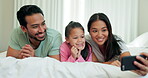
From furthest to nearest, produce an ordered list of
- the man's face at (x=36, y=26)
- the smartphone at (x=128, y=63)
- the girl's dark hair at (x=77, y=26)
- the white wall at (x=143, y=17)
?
1. the white wall at (x=143, y=17)
2. the girl's dark hair at (x=77, y=26)
3. the man's face at (x=36, y=26)
4. the smartphone at (x=128, y=63)

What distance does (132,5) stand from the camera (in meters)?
2.52

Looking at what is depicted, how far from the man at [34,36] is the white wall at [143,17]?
171cm

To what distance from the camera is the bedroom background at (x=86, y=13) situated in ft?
8.26

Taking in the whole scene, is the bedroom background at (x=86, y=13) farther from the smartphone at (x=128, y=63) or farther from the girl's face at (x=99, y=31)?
the smartphone at (x=128, y=63)

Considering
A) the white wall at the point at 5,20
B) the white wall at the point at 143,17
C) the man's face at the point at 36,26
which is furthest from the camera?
the white wall at the point at 5,20

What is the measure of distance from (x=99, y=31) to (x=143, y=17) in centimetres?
161

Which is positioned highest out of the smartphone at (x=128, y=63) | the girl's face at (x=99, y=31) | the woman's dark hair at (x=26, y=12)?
the woman's dark hair at (x=26, y=12)

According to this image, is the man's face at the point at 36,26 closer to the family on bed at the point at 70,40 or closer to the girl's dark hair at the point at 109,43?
the family on bed at the point at 70,40

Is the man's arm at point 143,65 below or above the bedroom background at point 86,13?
below

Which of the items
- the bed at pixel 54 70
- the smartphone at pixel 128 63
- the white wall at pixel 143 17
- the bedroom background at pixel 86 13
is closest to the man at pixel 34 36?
the bed at pixel 54 70

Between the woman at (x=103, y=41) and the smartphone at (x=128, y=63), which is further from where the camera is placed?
the woman at (x=103, y=41)

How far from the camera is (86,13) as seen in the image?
2.66m

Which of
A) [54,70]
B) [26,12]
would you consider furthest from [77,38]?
[54,70]

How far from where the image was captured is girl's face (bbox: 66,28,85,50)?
1.20m
